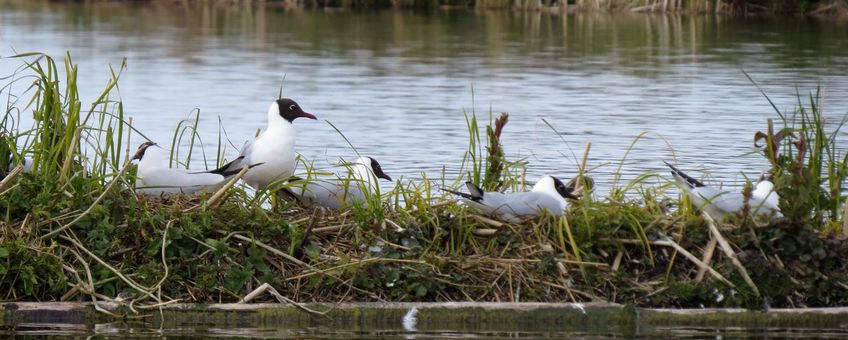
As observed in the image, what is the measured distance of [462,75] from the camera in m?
22.9

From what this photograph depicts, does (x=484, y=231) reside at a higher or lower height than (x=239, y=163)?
lower

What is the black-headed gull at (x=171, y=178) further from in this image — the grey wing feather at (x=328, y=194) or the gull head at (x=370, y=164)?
the gull head at (x=370, y=164)

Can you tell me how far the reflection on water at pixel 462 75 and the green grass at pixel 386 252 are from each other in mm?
1369

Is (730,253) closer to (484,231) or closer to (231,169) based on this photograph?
(484,231)

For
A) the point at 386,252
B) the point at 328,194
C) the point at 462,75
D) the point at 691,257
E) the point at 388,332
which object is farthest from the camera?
the point at 462,75

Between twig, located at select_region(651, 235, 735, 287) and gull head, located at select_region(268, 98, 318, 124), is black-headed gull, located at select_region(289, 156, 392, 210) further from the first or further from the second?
twig, located at select_region(651, 235, 735, 287)

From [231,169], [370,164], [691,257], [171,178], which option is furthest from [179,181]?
[691,257]

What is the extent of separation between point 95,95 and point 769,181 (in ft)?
44.2

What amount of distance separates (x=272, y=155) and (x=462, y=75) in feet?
50.7

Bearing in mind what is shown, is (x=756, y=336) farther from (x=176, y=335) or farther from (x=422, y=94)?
(x=422, y=94)

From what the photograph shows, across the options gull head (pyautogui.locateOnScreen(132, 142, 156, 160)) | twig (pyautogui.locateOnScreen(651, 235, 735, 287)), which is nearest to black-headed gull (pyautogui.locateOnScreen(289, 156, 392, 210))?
gull head (pyautogui.locateOnScreen(132, 142, 156, 160))

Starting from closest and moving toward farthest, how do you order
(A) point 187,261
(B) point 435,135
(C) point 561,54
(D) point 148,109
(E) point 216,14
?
(A) point 187,261 < (B) point 435,135 < (D) point 148,109 < (C) point 561,54 < (E) point 216,14

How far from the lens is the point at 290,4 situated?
142 ft

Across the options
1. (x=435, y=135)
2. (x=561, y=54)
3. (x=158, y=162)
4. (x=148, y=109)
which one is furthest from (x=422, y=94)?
(x=158, y=162)
